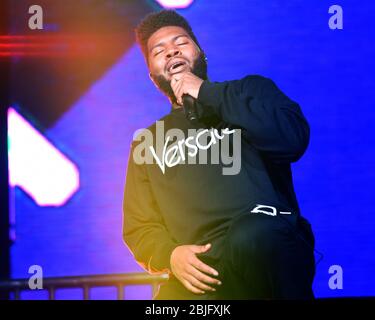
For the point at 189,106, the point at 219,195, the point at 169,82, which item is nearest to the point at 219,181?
the point at 219,195

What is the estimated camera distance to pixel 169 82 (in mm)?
2822

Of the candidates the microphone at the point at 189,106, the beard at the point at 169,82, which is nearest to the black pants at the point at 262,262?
the microphone at the point at 189,106

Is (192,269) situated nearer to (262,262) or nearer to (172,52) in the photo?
(262,262)

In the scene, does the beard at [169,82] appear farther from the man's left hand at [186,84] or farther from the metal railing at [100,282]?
the metal railing at [100,282]

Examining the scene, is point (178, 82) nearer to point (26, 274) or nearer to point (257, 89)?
point (257, 89)

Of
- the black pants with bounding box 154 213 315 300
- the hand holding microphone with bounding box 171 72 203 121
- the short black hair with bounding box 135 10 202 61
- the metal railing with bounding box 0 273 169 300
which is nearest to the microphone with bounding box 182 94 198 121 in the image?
the hand holding microphone with bounding box 171 72 203 121

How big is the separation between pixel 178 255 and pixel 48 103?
2.79ft

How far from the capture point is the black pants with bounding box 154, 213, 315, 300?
2.54 meters

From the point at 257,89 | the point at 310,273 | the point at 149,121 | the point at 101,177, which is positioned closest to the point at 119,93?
the point at 149,121

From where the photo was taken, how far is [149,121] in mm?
2863

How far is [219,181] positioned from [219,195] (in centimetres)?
6

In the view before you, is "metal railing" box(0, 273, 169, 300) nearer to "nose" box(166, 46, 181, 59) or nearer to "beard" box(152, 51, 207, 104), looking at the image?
"beard" box(152, 51, 207, 104)

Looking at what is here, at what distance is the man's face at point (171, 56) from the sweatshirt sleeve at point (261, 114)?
21cm

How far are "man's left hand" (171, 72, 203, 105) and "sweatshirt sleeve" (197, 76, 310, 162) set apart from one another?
0.13 ft
